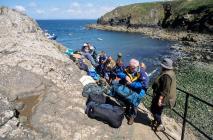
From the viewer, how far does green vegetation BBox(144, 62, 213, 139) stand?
17.1 m

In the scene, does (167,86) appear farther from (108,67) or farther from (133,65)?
(108,67)

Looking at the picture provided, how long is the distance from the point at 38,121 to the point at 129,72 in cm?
321

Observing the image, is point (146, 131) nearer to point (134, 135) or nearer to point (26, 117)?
point (134, 135)

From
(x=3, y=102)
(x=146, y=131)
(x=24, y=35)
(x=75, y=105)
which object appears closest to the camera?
(x=3, y=102)

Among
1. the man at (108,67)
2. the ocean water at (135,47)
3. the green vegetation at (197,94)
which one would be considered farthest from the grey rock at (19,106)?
the ocean water at (135,47)

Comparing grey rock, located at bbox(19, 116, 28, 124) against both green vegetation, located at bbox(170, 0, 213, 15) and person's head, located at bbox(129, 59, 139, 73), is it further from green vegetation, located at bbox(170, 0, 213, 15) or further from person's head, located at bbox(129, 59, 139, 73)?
green vegetation, located at bbox(170, 0, 213, 15)

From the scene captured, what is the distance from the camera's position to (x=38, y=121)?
369 inches

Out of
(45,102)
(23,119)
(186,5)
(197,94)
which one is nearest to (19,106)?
(23,119)

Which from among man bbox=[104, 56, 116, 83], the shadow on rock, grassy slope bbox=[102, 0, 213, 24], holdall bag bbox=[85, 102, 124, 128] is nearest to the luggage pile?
holdall bag bbox=[85, 102, 124, 128]

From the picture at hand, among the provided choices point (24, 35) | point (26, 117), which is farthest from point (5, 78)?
point (24, 35)

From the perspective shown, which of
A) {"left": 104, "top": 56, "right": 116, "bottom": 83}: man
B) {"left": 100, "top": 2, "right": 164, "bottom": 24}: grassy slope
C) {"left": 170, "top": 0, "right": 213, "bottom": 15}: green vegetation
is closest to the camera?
{"left": 104, "top": 56, "right": 116, "bottom": 83}: man

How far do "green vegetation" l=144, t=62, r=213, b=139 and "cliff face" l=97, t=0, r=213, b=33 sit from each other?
53074 millimetres

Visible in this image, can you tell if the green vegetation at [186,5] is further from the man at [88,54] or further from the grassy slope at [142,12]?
the man at [88,54]

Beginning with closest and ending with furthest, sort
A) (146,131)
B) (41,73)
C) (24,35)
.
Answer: (146,131) → (41,73) → (24,35)
